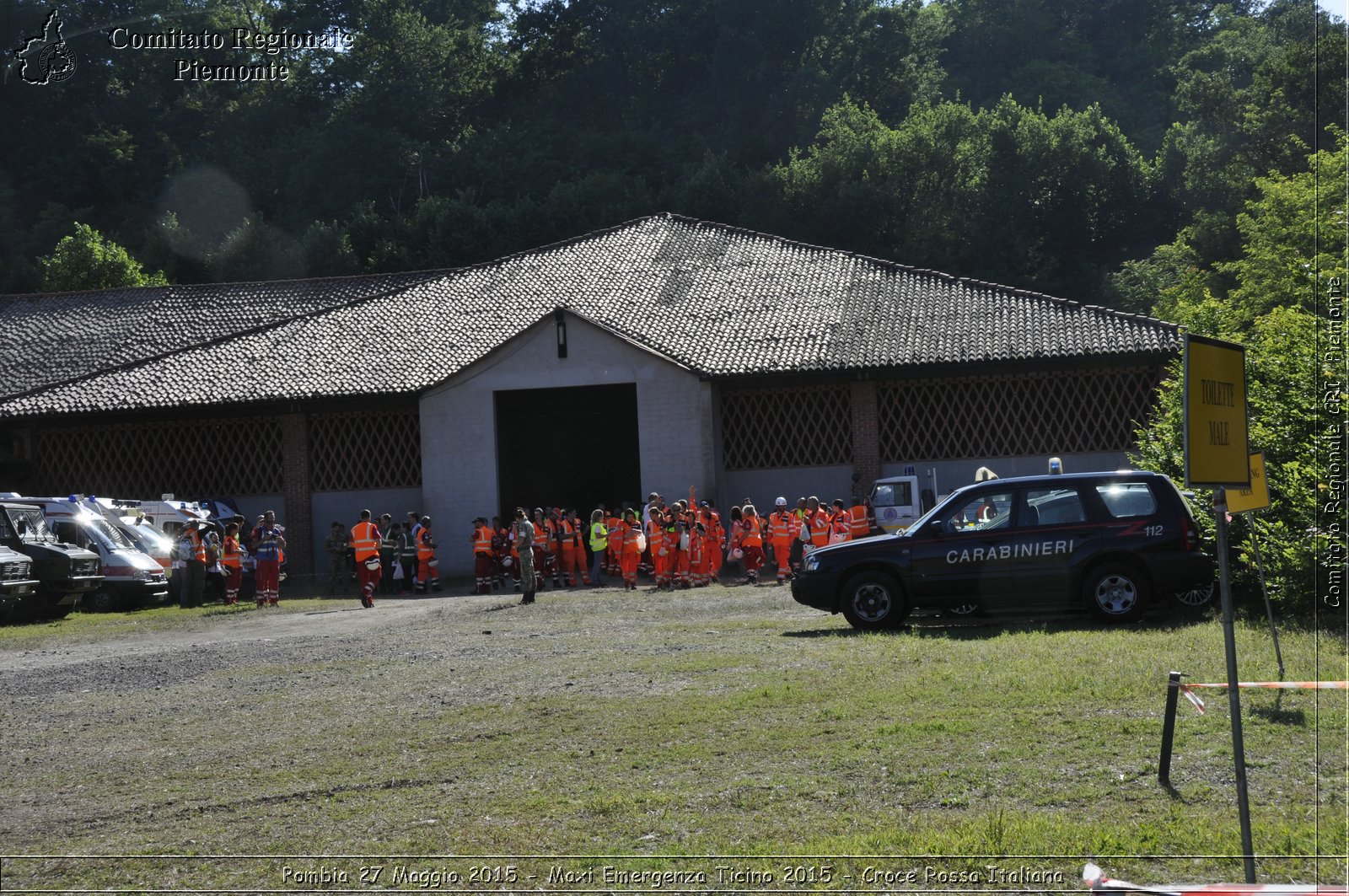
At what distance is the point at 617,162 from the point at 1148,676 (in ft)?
202

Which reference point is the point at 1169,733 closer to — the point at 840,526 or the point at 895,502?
the point at 840,526

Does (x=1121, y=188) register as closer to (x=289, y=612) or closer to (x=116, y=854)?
(x=289, y=612)

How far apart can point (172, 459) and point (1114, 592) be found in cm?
2738

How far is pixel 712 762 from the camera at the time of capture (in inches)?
383

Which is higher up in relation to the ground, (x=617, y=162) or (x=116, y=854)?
(x=617, y=162)

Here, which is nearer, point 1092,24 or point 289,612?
point 289,612

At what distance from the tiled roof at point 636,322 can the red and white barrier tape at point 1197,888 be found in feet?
91.8

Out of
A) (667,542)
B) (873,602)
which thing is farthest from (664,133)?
(873,602)

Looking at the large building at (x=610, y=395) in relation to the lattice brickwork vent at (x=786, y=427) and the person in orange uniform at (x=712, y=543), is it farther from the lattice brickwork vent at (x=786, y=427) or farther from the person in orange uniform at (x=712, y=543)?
the person in orange uniform at (x=712, y=543)

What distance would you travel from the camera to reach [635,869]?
727cm

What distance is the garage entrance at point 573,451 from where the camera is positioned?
40625mm

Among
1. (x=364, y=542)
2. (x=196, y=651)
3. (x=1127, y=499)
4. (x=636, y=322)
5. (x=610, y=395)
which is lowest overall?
(x=196, y=651)

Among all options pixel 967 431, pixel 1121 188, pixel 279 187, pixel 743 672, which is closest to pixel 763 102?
pixel 1121 188

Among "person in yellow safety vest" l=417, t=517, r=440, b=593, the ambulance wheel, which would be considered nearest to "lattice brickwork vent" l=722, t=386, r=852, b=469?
"person in yellow safety vest" l=417, t=517, r=440, b=593
